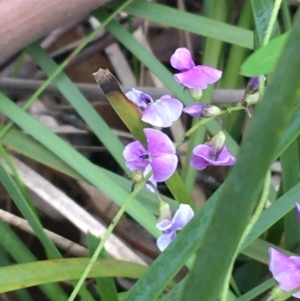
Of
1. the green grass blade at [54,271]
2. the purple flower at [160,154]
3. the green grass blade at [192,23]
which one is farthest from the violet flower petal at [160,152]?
the green grass blade at [192,23]

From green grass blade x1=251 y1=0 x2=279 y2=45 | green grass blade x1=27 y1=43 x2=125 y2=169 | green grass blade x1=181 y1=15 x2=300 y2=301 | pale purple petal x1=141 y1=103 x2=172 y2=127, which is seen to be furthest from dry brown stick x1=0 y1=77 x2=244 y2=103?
green grass blade x1=181 y1=15 x2=300 y2=301

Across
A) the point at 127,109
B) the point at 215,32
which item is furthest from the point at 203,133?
the point at 127,109

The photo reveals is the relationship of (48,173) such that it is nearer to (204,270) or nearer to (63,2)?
(63,2)

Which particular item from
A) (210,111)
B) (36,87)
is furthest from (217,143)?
(36,87)

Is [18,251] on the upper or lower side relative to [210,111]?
lower

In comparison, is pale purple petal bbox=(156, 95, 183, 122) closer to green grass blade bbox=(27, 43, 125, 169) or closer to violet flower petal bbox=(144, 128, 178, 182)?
violet flower petal bbox=(144, 128, 178, 182)

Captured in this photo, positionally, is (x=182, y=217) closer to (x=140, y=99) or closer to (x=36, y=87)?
(x=140, y=99)

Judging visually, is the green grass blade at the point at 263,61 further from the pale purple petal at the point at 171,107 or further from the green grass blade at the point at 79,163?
the green grass blade at the point at 79,163
